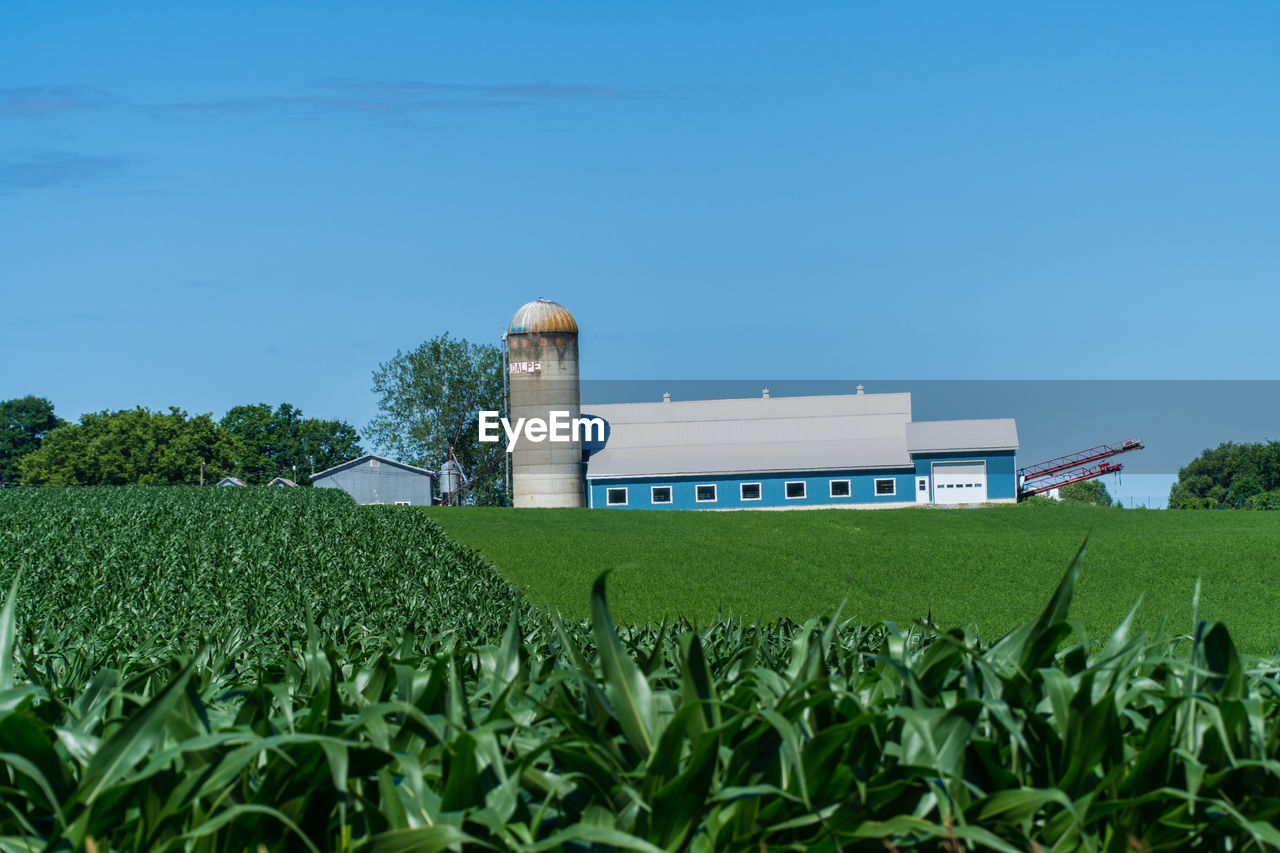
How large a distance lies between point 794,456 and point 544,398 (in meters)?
12.9

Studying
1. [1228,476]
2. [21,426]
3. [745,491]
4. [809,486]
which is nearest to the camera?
[809,486]

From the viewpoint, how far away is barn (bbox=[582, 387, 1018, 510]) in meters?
53.1

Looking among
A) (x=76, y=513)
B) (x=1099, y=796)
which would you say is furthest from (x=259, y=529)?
(x=1099, y=796)

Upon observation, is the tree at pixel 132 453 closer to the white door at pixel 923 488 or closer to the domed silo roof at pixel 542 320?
the domed silo roof at pixel 542 320

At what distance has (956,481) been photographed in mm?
53156

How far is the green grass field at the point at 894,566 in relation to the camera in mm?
15906

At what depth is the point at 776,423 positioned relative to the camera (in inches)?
2253

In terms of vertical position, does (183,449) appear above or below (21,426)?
below

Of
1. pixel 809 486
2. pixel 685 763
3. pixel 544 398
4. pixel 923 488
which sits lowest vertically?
pixel 685 763

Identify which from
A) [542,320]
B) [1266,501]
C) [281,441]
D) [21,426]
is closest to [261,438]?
[281,441]

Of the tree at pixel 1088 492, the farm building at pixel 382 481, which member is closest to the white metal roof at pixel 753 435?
the farm building at pixel 382 481

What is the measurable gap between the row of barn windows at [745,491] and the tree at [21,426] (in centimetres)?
9997

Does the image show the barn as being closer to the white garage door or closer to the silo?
the white garage door

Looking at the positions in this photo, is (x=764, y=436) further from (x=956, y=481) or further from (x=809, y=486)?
(x=956, y=481)
